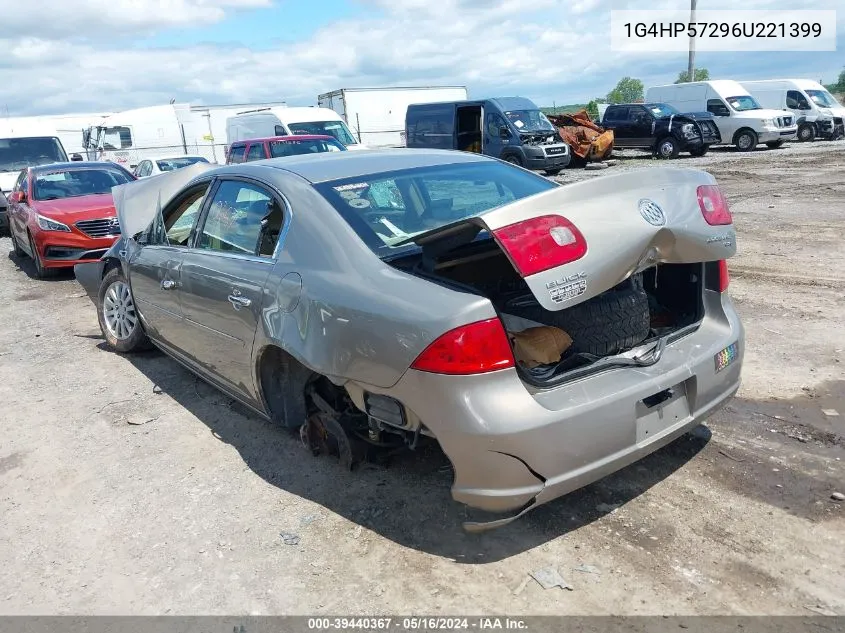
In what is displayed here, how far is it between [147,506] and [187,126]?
27.9m

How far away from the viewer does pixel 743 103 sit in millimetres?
25031

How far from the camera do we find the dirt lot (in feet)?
8.81

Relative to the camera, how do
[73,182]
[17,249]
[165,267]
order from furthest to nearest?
[17,249] < [73,182] < [165,267]

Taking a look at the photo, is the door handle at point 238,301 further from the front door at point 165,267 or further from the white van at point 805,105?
the white van at point 805,105

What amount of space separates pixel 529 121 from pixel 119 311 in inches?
638

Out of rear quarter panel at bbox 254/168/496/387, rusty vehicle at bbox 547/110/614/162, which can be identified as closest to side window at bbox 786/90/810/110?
rusty vehicle at bbox 547/110/614/162

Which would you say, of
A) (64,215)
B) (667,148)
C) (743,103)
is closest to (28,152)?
(64,215)

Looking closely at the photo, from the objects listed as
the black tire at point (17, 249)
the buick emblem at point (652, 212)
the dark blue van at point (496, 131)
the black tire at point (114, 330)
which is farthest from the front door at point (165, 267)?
the dark blue van at point (496, 131)

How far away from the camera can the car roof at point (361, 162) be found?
144 inches

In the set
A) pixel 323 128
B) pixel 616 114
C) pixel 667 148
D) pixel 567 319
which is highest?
pixel 323 128

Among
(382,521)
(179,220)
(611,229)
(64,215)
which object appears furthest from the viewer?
(64,215)

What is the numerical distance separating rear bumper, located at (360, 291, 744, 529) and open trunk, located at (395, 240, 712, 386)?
0.36 feet

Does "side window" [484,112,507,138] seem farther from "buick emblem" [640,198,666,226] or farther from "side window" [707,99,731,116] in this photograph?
"buick emblem" [640,198,666,226]

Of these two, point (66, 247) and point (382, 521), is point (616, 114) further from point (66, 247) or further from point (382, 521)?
point (382, 521)
